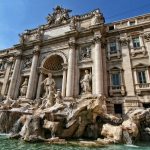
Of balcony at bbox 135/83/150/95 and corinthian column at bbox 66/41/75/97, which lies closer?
balcony at bbox 135/83/150/95

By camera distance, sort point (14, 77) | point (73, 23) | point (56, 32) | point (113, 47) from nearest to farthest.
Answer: point (113, 47) < point (73, 23) < point (14, 77) < point (56, 32)

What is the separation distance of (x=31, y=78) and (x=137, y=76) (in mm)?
13847

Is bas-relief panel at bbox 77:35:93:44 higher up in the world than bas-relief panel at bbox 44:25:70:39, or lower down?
lower down

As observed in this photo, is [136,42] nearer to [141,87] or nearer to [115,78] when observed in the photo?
[115,78]

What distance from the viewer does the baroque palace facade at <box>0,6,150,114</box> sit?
17922 millimetres

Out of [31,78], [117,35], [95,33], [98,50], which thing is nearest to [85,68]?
[98,50]

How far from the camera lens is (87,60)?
68.2ft

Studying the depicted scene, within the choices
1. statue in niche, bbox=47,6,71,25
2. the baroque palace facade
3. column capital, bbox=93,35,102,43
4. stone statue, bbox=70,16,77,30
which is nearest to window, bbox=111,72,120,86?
the baroque palace facade

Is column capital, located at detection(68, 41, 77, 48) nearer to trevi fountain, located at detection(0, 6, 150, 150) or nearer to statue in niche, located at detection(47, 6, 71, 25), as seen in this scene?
trevi fountain, located at detection(0, 6, 150, 150)

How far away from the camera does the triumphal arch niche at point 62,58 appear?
1956 centimetres

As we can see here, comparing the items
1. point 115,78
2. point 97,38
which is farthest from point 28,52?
point 115,78

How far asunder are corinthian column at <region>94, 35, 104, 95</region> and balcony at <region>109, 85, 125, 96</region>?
4.28ft

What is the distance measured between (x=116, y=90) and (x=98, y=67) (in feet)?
10.9

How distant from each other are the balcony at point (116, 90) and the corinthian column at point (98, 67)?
130cm
